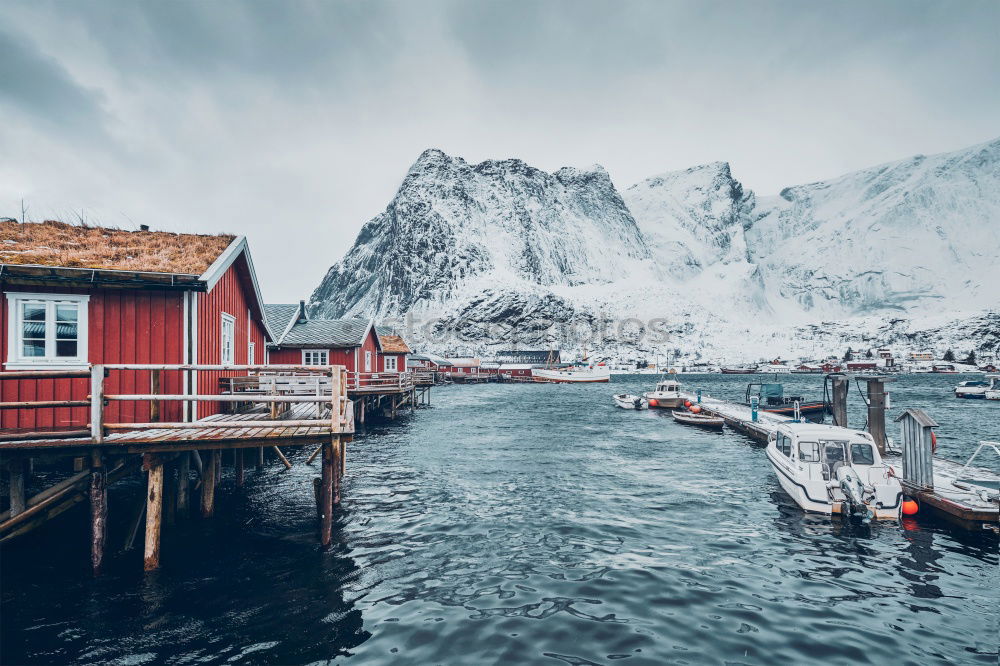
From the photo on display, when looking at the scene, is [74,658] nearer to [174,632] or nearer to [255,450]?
[174,632]

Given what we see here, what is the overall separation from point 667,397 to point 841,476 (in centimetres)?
3326

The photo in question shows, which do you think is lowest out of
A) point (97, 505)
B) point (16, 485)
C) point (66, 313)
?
point (97, 505)

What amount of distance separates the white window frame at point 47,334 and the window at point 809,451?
19034 millimetres

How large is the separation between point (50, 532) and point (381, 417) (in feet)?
98.2

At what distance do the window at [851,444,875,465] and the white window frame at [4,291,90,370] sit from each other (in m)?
20.1

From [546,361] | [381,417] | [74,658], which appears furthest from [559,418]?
[546,361]

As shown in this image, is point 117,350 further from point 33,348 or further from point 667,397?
point 667,397

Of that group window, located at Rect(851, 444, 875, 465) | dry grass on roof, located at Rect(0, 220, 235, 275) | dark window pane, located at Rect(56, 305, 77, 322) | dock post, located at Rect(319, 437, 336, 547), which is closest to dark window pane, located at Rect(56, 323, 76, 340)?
dark window pane, located at Rect(56, 305, 77, 322)

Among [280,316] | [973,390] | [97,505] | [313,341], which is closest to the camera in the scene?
[97,505]

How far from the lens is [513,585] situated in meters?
10.2

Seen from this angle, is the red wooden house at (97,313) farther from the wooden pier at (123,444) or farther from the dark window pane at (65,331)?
the wooden pier at (123,444)

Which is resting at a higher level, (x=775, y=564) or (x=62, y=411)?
(x=62, y=411)

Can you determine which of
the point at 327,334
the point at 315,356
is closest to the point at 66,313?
the point at 315,356

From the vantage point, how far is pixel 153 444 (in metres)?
10.1
